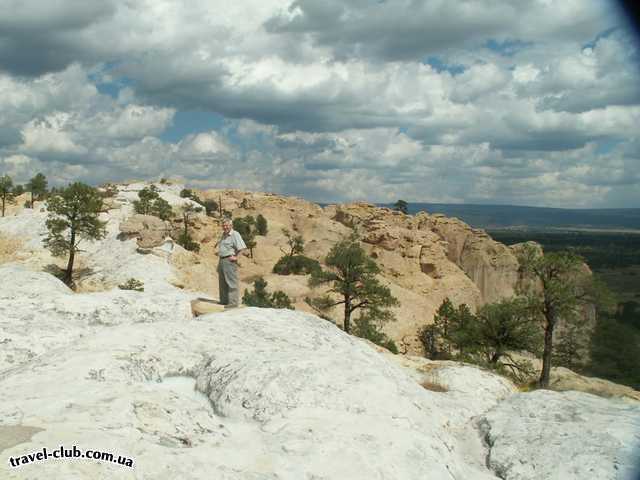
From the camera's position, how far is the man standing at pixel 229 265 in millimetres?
14688

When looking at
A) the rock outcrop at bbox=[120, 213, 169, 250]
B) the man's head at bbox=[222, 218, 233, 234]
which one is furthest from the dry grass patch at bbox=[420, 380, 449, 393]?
the rock outcrop at bbox=[120, 213, 169, 250]

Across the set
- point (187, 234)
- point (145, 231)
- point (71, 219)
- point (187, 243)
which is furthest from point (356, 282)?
Answer: point (187, 234)

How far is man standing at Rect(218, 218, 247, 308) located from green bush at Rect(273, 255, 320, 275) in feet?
146

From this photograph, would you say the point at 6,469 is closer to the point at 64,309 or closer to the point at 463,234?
the point at 64,309

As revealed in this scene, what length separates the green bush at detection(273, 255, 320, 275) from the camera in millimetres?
60562

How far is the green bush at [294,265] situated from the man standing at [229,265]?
4456cm

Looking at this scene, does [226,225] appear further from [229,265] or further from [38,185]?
[38,185]

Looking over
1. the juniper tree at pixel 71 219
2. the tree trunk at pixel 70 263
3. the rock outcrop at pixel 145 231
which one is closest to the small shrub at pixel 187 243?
the rock outcrop at pixel 145 231

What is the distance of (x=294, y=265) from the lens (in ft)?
202

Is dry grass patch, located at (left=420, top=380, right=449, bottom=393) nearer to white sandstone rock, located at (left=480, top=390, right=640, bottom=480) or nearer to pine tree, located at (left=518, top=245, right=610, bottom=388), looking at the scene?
white sandstone rock, located at (left=480, top=390, right=640, bottom=480)

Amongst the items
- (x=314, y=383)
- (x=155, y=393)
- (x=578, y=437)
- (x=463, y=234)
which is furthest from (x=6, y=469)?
(x=463, y=234)

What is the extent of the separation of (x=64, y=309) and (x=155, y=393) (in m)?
7.17

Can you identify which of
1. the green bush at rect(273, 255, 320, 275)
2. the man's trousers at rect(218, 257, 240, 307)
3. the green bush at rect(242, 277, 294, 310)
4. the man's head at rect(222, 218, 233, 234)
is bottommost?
the green bush at rect(242, 277, 294, 310)

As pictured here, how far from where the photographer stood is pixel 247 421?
8.25 metres
